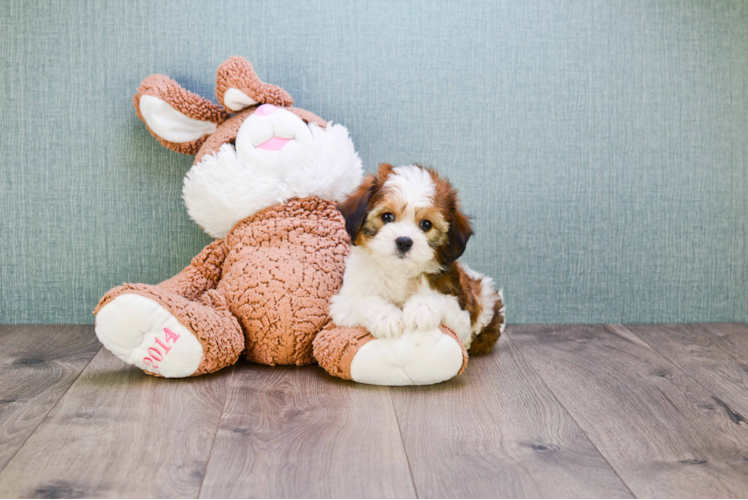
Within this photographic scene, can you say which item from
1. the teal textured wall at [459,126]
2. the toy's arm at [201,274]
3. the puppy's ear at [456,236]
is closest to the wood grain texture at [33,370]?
the teal textured wall at [459,126]

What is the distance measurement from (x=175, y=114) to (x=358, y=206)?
2.49 feet

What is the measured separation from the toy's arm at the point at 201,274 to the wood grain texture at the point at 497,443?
64 cm

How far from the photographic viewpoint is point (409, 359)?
5.00 feet

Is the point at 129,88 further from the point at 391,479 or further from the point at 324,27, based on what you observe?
the point at 391,479

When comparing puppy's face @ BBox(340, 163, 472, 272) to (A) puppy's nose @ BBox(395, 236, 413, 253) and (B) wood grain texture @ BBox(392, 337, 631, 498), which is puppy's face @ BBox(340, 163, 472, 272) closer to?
(A) puppy's nose @ BBox(395, 236, 413, 253)

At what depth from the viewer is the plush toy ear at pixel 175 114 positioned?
1.89 m

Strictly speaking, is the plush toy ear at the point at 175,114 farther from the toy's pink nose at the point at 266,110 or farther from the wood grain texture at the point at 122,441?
the wood grain texture at the point at 122,441

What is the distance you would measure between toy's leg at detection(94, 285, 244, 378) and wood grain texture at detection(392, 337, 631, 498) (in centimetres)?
47

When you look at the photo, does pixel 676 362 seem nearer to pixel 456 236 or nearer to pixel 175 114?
pixel 456 236

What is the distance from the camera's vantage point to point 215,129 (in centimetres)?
198

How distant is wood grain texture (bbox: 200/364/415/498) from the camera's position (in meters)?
1.11

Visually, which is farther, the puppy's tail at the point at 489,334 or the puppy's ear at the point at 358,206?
the puppy's tail at the point at 489,334

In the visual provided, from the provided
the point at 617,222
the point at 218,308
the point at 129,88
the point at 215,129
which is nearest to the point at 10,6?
the point at 129,88

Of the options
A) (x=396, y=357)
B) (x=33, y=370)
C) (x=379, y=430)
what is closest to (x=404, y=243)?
(x=396, y=357)
